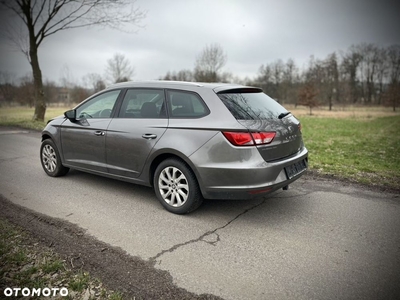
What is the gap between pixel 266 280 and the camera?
7.98 ft

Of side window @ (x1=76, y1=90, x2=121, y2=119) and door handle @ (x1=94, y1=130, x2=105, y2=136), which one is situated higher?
side window @ (x1=76, y1=90, x2=121, y2=119)

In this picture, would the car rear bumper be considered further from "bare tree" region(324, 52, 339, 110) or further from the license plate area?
"bare tree" region(324, 52, 339, 110)

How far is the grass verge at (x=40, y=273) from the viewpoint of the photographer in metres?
2.27

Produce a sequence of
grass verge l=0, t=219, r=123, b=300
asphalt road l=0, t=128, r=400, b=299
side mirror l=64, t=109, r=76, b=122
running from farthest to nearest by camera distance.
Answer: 1. side mirror l=64, t=109, r=76, b=122
2. asphalt road l=0, t=128, r=400, b=299
3. grass verge l=0, t=219, r=123, b=300

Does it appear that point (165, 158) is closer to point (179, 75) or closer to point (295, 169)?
point (295, 169)

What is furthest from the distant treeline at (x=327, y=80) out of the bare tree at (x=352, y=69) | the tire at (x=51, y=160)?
the tire at (x=51, y=160)

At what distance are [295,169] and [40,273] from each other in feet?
10.1

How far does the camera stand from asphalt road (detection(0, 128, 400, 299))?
7.88ft

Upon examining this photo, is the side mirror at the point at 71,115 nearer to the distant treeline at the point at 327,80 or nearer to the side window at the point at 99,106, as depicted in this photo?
the side window at the point at 99,106

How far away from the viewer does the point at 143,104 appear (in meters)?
4.11

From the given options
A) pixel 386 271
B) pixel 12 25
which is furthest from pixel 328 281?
pixel 12 25

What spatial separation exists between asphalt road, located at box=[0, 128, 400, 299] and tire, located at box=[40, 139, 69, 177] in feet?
0.77

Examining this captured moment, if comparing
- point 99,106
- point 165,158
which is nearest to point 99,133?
point 99,106

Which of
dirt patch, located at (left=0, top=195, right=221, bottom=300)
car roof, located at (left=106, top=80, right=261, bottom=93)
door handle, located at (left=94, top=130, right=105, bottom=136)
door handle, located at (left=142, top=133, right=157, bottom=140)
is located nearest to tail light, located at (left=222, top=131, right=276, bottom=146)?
car roof, located at (left=106, top=80, right=261, bottom=93)
